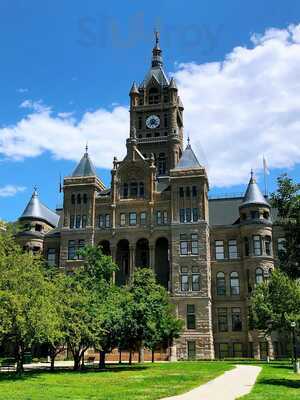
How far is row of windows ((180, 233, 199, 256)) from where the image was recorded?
225ft

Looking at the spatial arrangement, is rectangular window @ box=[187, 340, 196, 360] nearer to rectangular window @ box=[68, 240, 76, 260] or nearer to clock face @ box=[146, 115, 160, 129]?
rectangular window @ box=[68, 240, 76, 260]

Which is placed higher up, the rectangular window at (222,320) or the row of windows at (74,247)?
the row of windows at (74,247)

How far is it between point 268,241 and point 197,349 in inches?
697

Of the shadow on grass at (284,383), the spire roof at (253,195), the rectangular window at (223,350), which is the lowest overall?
the shadow on grass at (284,383)

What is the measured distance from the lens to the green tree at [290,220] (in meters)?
29.3

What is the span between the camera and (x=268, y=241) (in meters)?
69.6

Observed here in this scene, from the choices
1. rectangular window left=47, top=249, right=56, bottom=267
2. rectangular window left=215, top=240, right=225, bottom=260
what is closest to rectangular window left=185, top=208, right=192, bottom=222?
rectangular window left=215, top=240, right=225, bottom=260

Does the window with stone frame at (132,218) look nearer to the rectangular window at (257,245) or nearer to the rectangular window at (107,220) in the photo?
the rectangular window at (107,220)

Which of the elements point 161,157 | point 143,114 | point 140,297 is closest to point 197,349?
point 140,297

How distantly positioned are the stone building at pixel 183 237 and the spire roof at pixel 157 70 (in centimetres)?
2108

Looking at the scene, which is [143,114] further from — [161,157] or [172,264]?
[172,264]

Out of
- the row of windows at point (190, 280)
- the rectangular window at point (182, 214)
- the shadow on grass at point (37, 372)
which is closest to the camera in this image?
the shadow on grass at point (37, 372)

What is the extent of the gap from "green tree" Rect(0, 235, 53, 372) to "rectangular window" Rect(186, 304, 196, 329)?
3374cm

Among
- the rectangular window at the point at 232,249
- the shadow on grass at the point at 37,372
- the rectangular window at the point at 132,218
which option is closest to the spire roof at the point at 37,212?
→ the rectangular window at the point at 132,218
